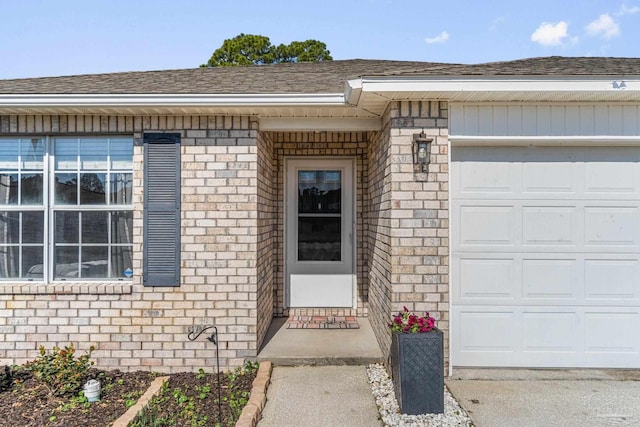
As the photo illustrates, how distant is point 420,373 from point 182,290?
2.48 meters

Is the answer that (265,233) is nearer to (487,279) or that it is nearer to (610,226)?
(487,279)

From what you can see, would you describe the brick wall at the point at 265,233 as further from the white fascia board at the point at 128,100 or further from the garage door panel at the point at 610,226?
the garage door panel at the point at 610,226

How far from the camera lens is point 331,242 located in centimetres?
550

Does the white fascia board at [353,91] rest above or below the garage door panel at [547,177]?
above

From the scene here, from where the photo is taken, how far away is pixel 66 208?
4031mm

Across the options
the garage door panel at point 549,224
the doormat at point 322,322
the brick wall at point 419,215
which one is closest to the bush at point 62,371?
the doormat at point 322,322

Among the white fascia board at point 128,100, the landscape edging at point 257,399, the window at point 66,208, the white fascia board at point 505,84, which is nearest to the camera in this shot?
the landscape edging at point 257,399

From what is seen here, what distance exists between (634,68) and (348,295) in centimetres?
410

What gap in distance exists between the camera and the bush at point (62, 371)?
3426mm

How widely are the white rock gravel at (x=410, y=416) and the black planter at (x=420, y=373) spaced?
0.05 metres

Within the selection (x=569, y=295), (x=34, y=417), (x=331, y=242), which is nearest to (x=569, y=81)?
(x=569, y=295)

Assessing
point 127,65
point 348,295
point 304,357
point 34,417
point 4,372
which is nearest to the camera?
point 34,417

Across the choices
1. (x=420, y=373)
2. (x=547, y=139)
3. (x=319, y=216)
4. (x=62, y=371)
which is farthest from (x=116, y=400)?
(x=547, y=139)

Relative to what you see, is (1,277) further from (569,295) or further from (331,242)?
(569,295)
